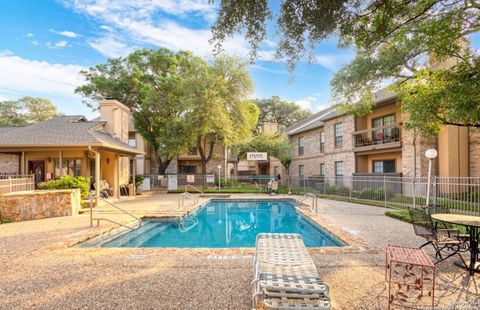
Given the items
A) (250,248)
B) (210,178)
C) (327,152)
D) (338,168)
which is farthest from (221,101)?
(250,248)

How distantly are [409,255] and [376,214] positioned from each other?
7.43 m

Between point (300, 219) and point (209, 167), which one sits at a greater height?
point (209, 167)

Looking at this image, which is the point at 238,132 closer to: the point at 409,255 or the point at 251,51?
the point at 251,51

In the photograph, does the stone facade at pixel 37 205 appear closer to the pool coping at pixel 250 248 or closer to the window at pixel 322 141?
the pool coping at pixel 250 248

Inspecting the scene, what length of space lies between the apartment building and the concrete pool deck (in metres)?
9.24

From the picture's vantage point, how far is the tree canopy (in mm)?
37219

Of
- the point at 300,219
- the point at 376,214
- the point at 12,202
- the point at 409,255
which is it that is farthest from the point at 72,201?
the point at 376,214

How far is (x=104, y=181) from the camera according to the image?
15.3 m

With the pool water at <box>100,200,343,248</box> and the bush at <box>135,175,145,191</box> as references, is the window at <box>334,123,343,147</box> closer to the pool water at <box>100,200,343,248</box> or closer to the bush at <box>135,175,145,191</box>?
the pool water at <box>100,200,343,248</box>

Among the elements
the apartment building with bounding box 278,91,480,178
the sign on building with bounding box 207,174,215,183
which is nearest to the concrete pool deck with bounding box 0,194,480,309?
the apartment building with bounding box 278,91,480,178

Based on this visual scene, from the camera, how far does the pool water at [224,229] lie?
752 cm

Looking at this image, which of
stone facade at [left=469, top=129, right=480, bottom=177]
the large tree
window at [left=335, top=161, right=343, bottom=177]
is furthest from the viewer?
window at [left=335, top=161, right=343, bottom=177]

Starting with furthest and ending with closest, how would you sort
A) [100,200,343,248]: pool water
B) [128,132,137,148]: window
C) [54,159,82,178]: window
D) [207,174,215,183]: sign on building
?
[128,132,137,148]: window, [207,174,215,183]: sign on building, [54,159,82,178]: window, [100,200,343,248]: pool water

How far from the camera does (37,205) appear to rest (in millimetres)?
9453
